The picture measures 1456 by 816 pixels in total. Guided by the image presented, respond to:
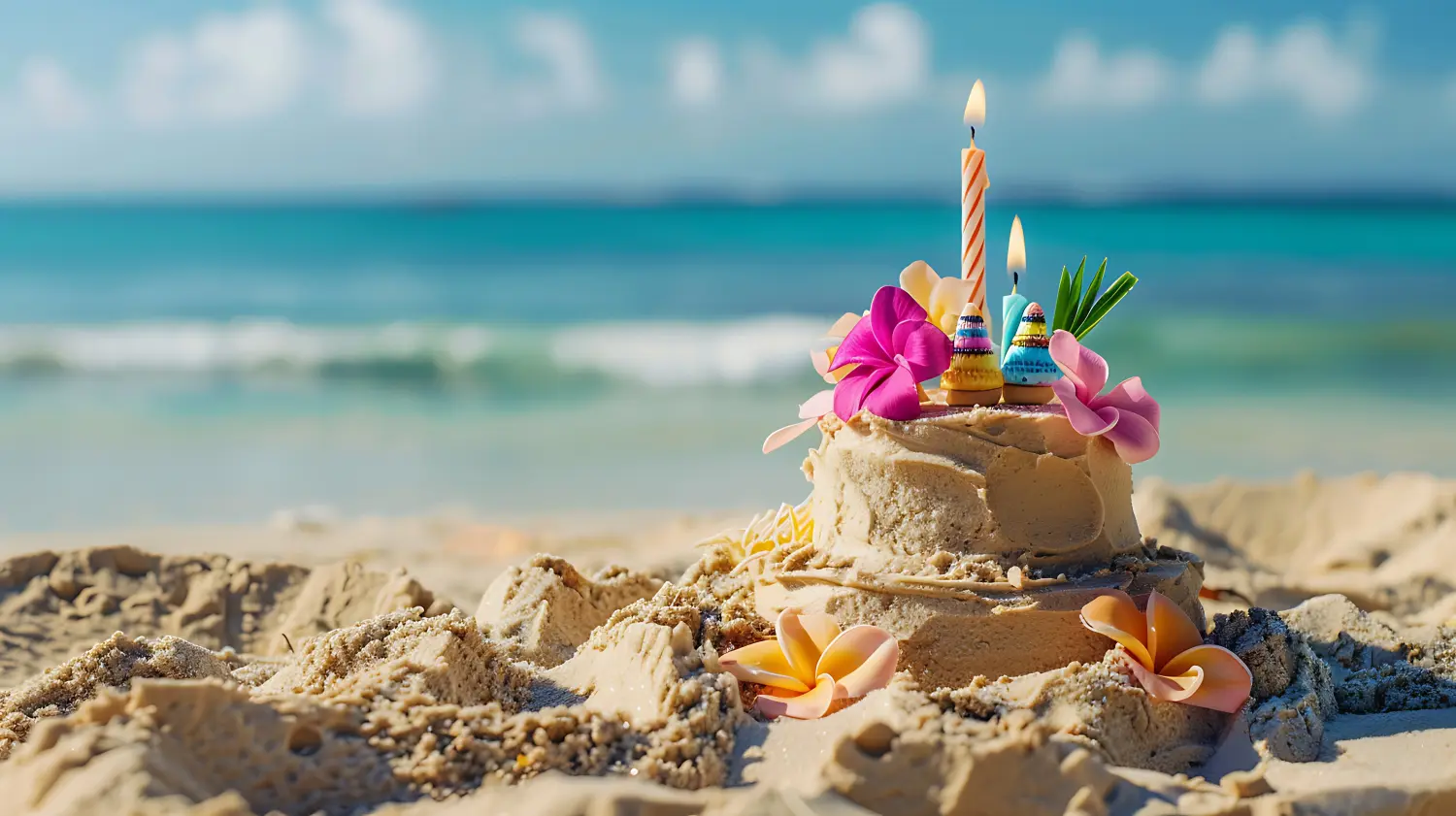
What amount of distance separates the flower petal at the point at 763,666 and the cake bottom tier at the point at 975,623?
0.18 m

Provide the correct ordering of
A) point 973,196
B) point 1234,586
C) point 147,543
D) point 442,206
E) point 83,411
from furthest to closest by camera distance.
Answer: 1. point 442,206
2. point 83,411
3. point 147,543
4. point 1234,586
5. point 973,196

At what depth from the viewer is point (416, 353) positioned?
15.2 m

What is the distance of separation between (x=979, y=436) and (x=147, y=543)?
4838mm

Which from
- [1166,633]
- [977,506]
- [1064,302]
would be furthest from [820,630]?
[1064,302]

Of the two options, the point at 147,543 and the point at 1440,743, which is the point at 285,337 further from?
the point at 1440,743

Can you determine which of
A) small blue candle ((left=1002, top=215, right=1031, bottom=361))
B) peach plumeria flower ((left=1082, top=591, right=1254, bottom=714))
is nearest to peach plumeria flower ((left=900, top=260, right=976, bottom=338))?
small blue candle ((left=1002, top=215, right=1031, bottom=361))

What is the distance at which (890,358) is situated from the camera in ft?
10.0

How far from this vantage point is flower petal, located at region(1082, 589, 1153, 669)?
111 inches

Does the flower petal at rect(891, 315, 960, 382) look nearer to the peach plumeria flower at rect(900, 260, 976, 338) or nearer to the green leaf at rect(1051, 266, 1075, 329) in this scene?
the peach plumeria flower at rect(900, 260, 976, 338)

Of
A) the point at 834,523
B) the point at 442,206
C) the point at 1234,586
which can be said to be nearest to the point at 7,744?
the point at 834,523

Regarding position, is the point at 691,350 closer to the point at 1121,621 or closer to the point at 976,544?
the point at 976,544

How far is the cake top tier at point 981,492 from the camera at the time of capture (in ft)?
9.68

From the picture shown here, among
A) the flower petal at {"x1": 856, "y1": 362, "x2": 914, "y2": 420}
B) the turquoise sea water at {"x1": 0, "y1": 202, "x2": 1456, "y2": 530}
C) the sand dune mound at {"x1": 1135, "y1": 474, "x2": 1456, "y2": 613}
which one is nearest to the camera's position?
the flower petal at {"x1": 856, "y1": 362, "x2": 914, "y2": 420}

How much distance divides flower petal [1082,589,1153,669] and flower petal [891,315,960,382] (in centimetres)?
66
